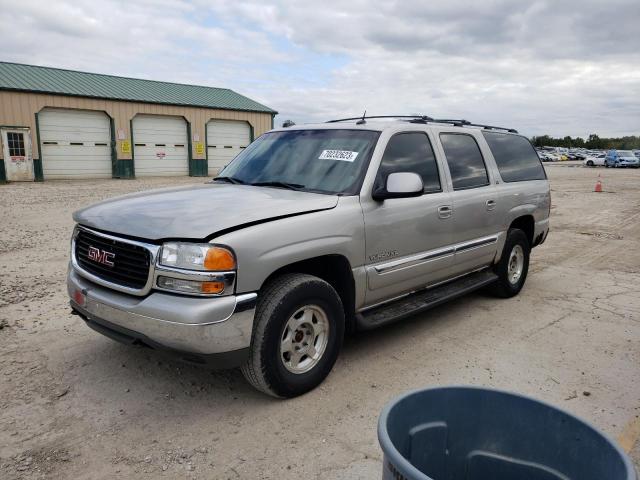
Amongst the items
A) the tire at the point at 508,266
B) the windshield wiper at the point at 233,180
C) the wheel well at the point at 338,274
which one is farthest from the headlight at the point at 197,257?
the tire at the point at 508,266

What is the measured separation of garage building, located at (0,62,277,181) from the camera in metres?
22.3

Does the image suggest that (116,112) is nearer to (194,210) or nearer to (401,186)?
(194,210)

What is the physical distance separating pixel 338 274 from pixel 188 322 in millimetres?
1301

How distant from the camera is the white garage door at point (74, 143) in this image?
76.3 ft

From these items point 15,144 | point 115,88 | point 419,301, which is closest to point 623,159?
point 115,88

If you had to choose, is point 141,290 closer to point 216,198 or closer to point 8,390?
point 216,198

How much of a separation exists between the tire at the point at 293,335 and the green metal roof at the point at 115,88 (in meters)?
23.2

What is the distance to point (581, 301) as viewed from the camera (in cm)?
605

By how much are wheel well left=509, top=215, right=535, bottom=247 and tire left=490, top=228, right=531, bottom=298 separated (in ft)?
0.45

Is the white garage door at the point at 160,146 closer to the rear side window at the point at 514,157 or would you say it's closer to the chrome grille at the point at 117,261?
the rear side window at the point at 514,157

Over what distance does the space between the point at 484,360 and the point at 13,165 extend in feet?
77.1

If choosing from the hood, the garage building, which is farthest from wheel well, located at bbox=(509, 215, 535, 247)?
the garage building

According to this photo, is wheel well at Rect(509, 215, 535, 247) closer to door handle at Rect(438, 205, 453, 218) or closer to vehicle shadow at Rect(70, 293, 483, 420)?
door handle at Rect(438, 205, 453, 218)

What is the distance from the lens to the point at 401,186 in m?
3.90
